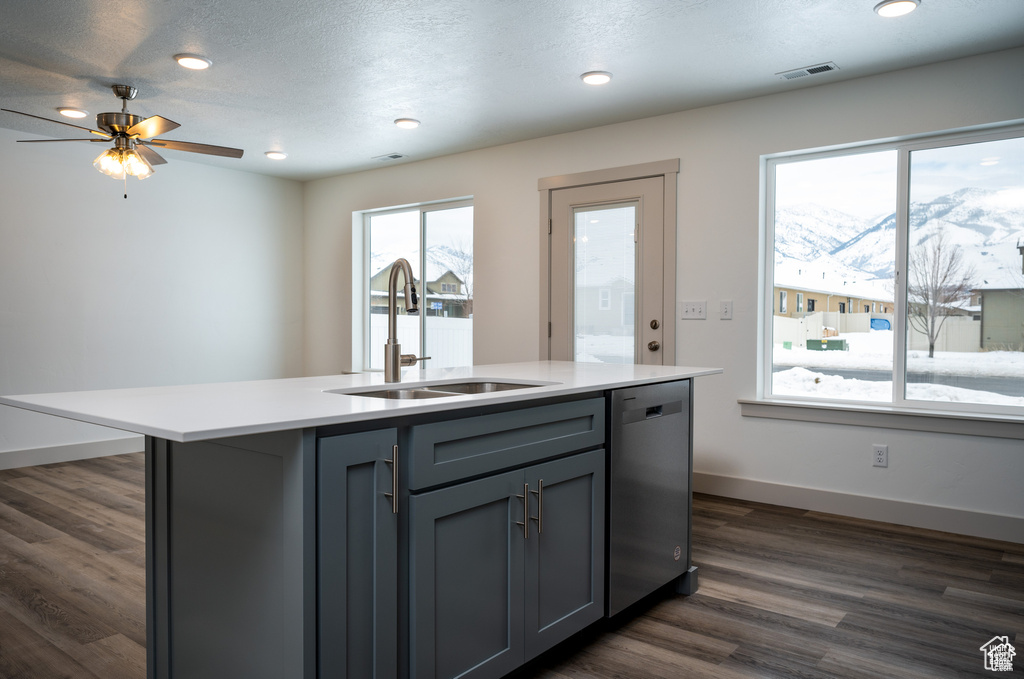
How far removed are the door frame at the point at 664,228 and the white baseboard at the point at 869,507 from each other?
2.64 ft

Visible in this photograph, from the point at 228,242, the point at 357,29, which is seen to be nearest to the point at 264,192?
the point at 228,242

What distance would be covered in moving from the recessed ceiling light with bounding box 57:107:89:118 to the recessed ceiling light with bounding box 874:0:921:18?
4385 millimetres

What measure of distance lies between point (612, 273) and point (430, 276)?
182 cm

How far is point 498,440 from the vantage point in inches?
70.9

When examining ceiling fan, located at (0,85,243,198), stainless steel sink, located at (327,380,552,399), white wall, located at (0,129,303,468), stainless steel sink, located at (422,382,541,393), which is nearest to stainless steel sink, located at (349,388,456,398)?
stainless steel sink, located at (327,380,552,399)

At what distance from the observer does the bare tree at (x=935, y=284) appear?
3381 millimetres

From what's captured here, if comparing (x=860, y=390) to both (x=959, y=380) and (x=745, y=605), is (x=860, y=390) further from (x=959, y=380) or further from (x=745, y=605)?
(x=745, y=605)

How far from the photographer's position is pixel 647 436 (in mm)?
2367

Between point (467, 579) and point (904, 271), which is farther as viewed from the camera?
point (904, 271)

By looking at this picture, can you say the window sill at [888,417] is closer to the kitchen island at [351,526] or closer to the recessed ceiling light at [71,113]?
the kitchen island at [351,526]

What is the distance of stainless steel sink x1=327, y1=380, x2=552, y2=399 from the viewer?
6.83 ft

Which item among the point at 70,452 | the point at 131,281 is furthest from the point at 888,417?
the point at 70,452

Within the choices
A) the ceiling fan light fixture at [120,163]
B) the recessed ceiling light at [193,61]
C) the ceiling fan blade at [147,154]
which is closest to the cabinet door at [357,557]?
the recessed ceiling light at [193,61]

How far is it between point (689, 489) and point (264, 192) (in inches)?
191
